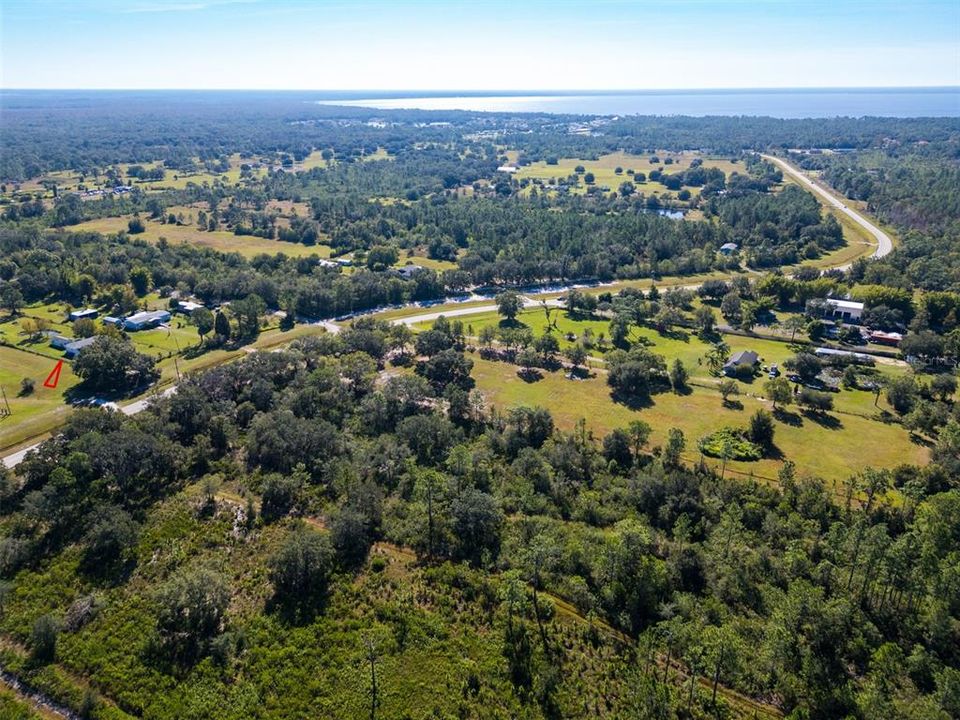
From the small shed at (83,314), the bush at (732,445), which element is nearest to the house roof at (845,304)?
the bush at (732,445)

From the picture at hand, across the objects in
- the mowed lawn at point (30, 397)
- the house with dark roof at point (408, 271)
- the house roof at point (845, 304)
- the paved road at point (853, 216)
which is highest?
the paved road at point (853, 216)

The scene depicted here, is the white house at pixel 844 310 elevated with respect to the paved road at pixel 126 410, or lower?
elevated

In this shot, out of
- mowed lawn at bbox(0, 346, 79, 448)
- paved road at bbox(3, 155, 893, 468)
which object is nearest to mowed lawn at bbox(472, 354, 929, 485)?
paved road at bbox(3, 155, 893, 468)

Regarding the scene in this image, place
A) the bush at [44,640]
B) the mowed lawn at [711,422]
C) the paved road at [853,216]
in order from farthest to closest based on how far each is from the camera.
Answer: the paved road at [853,216], the mowed lawn at [711,422], the bush at [44,640]

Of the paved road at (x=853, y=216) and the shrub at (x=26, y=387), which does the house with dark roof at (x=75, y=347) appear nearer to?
the shrub at (x=26, y=387)

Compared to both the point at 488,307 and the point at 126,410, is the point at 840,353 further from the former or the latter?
the point at 126,410

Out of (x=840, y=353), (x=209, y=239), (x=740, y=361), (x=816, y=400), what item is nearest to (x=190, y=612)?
(x=816, y=400)
